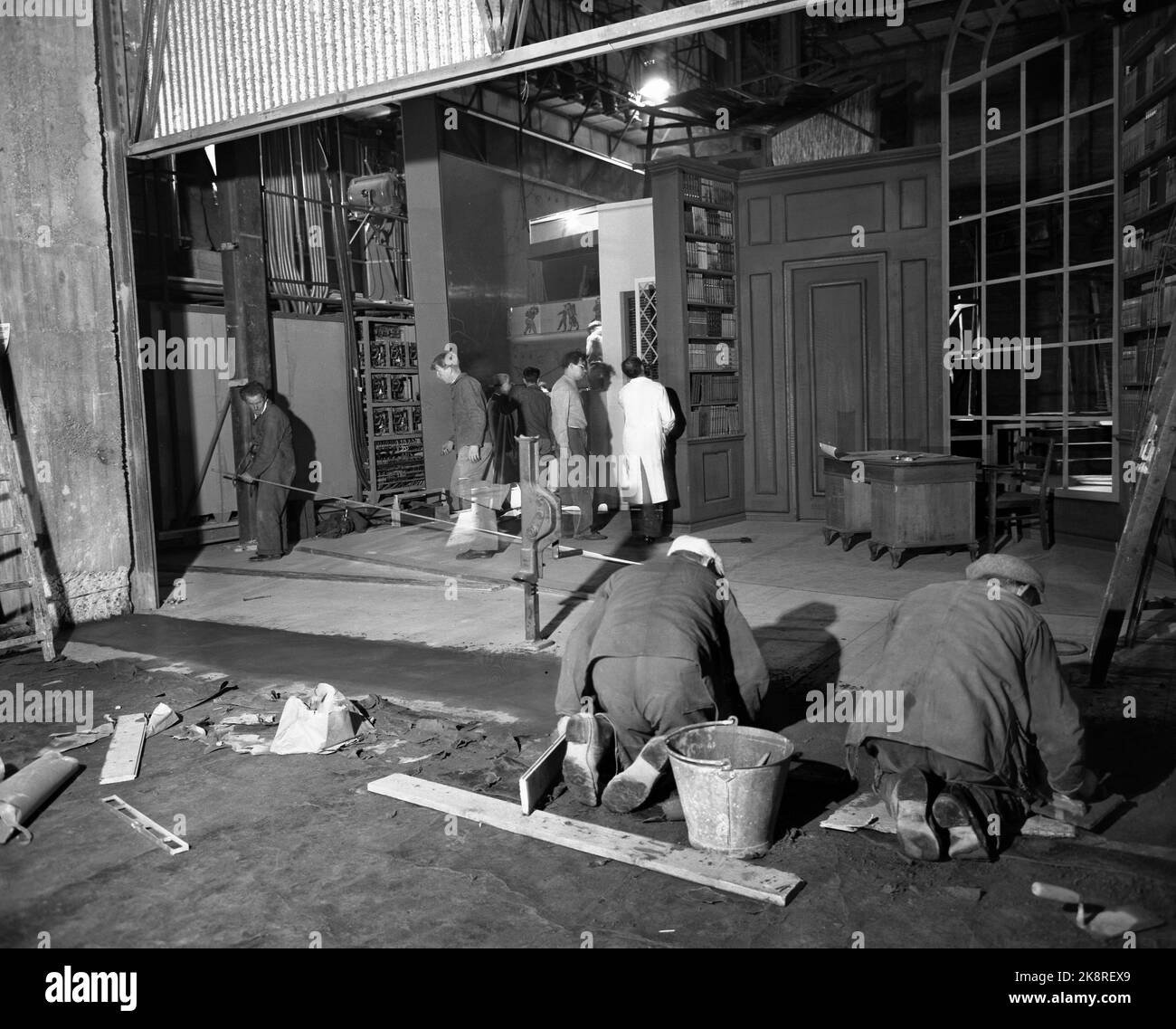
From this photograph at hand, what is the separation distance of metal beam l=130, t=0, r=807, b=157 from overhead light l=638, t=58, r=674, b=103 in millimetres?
9813

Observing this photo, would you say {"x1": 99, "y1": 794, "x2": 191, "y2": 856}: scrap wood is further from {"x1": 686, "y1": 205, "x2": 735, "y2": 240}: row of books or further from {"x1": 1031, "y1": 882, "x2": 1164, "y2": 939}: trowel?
{"x1": 686, "y1": 205, "x2": 735, "y2": 240}: row of books

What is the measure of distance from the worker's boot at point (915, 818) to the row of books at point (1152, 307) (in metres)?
5.49

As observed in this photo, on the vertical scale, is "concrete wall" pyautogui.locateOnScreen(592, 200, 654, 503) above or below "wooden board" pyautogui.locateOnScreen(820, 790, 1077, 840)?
above

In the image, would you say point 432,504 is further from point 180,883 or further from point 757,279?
point 180,883

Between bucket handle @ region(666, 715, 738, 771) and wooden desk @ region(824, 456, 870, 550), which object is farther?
wooden desk @ region(824, 456, 870, 550)

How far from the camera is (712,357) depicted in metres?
11.4

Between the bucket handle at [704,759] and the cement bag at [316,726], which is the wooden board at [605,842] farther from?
the cement bag at [316,726]

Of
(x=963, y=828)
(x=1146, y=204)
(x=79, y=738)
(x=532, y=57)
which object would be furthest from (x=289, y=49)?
(x=1146, y=204)

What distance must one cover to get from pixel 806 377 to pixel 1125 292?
11.1ft

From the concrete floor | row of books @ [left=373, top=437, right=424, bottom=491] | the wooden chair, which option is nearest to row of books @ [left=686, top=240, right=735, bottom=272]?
the wooden chair

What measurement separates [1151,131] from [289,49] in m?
6.74

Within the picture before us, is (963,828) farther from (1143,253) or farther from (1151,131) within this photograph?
(1151,131)

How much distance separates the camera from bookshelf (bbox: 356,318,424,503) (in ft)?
47.1
